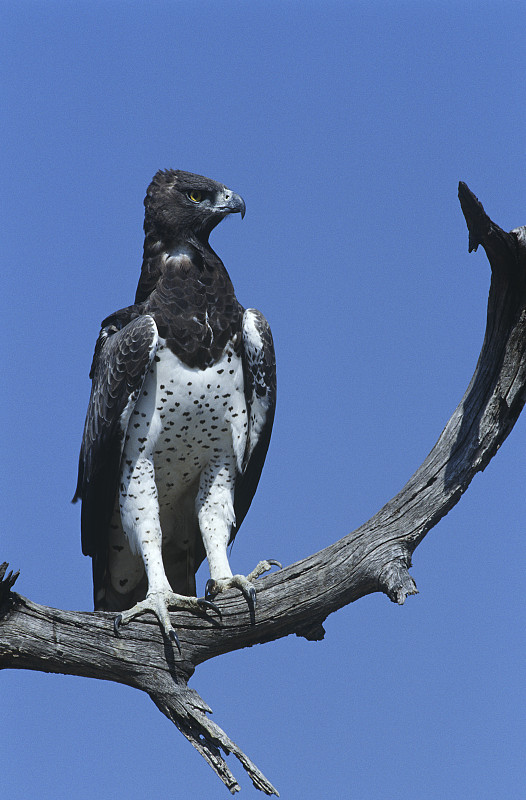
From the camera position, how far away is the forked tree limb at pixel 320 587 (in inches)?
227

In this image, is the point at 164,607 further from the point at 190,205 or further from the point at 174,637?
the point at 190,205

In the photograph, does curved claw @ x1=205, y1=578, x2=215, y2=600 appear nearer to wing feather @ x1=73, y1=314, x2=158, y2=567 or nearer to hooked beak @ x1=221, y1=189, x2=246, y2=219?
wing feather @ x1=73, y1=314, x2=158, y2=567

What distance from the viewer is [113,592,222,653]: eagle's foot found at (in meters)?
6.32

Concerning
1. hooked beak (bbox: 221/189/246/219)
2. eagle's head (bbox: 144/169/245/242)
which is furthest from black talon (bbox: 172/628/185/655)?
hooked beak (bbox: 221/189/246/219)

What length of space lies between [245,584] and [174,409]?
61.6 inches

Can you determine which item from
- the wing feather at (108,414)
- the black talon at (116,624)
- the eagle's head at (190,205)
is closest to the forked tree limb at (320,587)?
the black talon at (116,624)

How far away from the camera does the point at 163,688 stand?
6.15 m

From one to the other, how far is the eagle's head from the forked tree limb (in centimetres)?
288

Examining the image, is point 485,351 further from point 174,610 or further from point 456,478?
point 174,610

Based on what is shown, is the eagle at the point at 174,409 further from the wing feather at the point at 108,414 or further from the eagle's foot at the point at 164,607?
the eagle's foot at the point at 164,607

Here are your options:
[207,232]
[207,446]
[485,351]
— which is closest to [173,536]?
[207,446]

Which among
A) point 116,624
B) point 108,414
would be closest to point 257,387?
point 108,414

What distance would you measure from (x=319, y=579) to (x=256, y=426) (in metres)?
1.97

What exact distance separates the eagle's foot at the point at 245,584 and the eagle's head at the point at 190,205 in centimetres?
284
